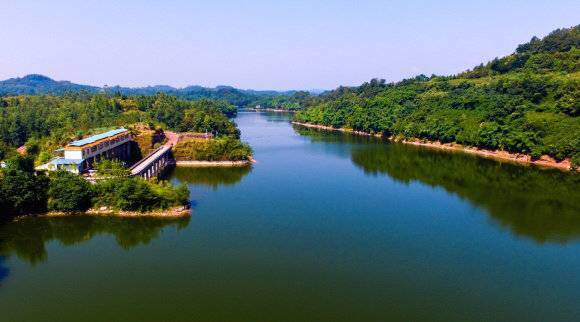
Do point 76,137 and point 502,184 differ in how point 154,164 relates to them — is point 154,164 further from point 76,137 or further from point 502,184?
point 502,184

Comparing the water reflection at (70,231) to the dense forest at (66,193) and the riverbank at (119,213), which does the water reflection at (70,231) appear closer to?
the riverbank at (119,213)

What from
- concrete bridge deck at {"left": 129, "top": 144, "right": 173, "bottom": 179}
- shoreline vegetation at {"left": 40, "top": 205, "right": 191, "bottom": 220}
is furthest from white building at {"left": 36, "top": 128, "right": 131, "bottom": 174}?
shoreline vegetation at {"left": 40, "top": 205, "right": 191, "bottom": 220}

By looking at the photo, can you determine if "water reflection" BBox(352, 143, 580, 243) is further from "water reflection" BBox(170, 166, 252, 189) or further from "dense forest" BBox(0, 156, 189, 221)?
"dense forest" BBox(0, 156, 189, 221)

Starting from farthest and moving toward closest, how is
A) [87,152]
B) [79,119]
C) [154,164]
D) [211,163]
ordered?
1. [79,119]
2. [211,163]
3. [154,164]
4. [87,152]

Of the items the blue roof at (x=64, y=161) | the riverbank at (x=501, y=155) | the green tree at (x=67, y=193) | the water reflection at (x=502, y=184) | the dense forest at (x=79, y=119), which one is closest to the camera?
the green tree at (x=67, y=193)

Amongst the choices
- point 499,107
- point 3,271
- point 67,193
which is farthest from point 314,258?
point 499,107

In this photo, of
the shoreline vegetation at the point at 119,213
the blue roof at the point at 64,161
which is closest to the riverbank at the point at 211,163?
the blue roof at the point at 64,161
